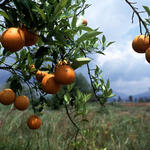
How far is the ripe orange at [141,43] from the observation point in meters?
0.88

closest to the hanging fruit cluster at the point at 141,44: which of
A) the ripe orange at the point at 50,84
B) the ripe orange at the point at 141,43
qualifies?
the ripe orange at the point at 141,43

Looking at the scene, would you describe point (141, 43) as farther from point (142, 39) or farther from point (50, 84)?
point (50, 84)

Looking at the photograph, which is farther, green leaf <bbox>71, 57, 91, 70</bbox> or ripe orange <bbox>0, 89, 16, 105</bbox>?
ripe orange <bbox>0, 89, 16, 105</bbox>

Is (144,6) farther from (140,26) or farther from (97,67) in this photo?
(97,67)

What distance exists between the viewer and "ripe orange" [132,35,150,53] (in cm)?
88

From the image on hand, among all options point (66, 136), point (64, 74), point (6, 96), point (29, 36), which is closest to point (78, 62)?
point (64, 74)

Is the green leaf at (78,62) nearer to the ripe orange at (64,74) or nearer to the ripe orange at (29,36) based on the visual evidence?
the ripe orange at (64,74)

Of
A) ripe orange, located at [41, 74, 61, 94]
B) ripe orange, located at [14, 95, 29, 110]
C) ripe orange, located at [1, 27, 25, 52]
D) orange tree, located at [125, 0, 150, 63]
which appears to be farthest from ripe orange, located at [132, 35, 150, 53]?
ripe orange, located at [14, 95, 29, 110]

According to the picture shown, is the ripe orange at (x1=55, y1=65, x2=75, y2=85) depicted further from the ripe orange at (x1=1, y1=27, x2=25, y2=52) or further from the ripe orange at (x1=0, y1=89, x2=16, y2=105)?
the ripe orange at (x1=0, y1=89, x2=16, y2=105)

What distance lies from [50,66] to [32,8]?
32cm

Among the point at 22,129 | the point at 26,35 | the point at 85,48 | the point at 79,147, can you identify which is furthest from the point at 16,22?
the point at 22,129

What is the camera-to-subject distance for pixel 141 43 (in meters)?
0.89

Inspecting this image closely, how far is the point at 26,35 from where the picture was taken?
0.75 metres

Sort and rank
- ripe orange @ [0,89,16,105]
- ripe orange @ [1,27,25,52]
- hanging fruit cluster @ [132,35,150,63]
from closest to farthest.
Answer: ripe orange @ [1,27,25,52] < hanging fruit cluster @ [132,35,150,63] < ripe orange @ [0,89,16,105]
